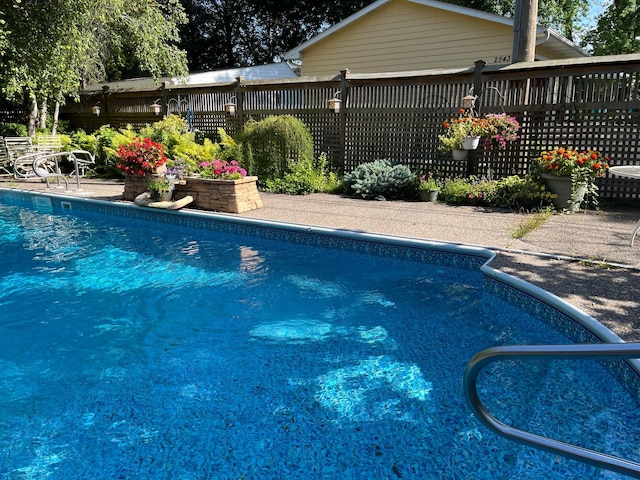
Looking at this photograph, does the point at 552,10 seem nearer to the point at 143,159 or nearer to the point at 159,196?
the point at 143,159

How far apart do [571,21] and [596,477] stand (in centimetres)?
2495

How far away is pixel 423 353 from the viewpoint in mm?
3629

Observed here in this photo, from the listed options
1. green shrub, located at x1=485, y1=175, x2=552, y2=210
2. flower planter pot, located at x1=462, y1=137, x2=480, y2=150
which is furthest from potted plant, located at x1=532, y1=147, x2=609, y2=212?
flower planter pot, located at x1=462, y1=137, x2=480, y2=150

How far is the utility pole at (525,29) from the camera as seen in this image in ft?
26.8

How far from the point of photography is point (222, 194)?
24.3ft

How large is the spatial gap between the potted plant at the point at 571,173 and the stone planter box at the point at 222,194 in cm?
418

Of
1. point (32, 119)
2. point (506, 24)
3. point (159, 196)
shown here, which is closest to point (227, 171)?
point (159, 196)

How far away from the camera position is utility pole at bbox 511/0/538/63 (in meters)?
8.18

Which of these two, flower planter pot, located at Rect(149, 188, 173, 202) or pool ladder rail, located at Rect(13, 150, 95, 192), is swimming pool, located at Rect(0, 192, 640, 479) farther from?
pool ladder rail, located at Rect(13, 150, 95, 192)

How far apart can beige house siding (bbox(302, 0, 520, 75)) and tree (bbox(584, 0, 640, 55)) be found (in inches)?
318

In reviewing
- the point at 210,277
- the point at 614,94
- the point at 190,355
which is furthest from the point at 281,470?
the point at 614,94

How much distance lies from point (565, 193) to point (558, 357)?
6170 mm

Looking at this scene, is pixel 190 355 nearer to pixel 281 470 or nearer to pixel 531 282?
Result: pixel 281 470

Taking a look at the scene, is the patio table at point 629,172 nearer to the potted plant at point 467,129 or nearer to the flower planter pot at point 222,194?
the potted plant at point 467,129
